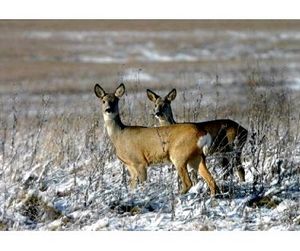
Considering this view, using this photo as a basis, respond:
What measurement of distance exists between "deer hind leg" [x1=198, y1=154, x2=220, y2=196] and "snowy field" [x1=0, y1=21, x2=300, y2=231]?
105mm

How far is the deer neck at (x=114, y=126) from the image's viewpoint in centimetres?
1416

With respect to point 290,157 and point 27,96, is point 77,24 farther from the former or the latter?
point 290,157

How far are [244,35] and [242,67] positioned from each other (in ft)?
2.07

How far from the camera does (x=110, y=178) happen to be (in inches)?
541

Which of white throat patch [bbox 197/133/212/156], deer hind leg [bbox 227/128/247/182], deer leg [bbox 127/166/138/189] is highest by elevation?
white throat patch [bbox 197/133/212/156]

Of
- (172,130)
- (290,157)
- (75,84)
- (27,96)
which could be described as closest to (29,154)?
(172,130)

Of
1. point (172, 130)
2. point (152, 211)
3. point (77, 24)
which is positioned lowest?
point (152, 211)

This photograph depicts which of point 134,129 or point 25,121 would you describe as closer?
point 134,129

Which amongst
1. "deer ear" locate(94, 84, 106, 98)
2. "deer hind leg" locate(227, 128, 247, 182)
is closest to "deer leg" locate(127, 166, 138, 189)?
"deer ear" locate(94, 84, 106, 98)

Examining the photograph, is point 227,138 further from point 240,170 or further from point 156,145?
point 156,145

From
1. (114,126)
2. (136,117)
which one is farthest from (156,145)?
(136,117)

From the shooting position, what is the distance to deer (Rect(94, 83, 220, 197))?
516 inches

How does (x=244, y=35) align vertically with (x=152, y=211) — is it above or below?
above

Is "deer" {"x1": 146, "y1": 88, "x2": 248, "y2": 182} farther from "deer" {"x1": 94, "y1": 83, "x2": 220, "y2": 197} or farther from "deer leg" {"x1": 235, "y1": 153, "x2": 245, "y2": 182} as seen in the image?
"deer" {"x1": 94, "y1": 83, "x2": 220, "y2": 197}
